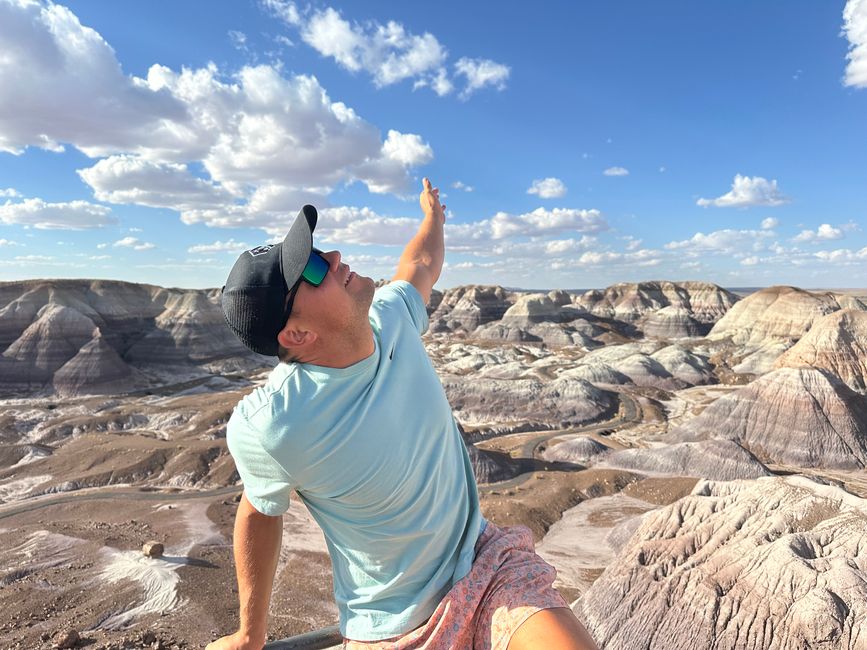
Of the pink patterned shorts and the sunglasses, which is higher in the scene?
the sunglasses

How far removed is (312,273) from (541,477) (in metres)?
28.4

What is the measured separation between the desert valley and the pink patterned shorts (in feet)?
25.4

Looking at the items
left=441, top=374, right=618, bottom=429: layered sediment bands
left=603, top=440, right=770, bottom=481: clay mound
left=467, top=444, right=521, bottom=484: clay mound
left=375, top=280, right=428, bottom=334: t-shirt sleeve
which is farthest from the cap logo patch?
left=441, top=374, right=618, bottom=429: layered sediment bands

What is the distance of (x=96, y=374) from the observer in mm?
50812

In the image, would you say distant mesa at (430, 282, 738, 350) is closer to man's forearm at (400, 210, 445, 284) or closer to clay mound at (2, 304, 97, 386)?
clay mound at (2, 304, 97, 386)

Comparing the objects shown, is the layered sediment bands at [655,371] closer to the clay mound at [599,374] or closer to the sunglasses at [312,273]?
the clay mound at [599,374]

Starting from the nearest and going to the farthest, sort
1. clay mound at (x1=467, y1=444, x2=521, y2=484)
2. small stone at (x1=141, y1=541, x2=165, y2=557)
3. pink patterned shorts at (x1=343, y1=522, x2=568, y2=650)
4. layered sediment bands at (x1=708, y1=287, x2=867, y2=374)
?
1. pink patterned shorts at (x1=343, y1=522, x2=568, y2=650)
2. small stone at (x1=141, y1=541, x2=165, y2=557)
3. clay mound at (x1=467, y1=444, x2=521, y2=484)
4. layered sediment bands at (x1=708, y1=287, x2=867, y2=374)

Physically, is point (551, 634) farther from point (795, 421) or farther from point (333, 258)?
point (795, 421)

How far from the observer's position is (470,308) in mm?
105375

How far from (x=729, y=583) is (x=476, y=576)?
925 cm

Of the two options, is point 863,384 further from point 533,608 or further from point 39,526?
point 39,526

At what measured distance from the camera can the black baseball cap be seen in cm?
195

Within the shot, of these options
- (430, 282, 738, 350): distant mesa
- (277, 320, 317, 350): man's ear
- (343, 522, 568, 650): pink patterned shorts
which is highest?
(277, 320, 317, 350): man's ear

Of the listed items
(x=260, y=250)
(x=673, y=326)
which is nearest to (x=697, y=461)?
(x=260, y=250)
